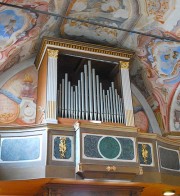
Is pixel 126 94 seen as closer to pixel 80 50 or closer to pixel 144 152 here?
pixel 80 50

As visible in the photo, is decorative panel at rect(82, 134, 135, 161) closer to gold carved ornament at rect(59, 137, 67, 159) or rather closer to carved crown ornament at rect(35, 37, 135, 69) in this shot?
gold carved ornament at rect(59, 137, 67, 159)

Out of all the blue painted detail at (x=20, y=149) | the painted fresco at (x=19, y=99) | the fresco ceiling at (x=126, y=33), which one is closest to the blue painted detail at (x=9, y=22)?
the fresco ceiling at (x=126, y=33)

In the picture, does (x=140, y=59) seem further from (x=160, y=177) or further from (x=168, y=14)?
(x=160, y=177)

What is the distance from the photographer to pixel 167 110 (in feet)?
38.0

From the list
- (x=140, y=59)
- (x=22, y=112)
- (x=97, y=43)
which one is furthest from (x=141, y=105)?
(x=22, y=112)

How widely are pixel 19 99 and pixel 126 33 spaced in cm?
397

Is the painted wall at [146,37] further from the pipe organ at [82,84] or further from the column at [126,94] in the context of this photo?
the column at [126,94]

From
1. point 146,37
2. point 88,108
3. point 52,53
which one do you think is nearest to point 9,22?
point 52,53

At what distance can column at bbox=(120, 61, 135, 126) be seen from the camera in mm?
10016

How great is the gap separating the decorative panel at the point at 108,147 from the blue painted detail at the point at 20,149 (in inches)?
45.6

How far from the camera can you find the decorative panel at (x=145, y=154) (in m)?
8.88

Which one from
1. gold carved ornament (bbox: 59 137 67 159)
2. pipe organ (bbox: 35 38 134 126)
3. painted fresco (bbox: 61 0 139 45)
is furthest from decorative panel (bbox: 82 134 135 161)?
painted fresco (bbox: 61 0 139 45)

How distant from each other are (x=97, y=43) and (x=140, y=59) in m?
1.53

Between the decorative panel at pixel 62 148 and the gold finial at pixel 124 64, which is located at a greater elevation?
the gold finial at pixel 124 64
